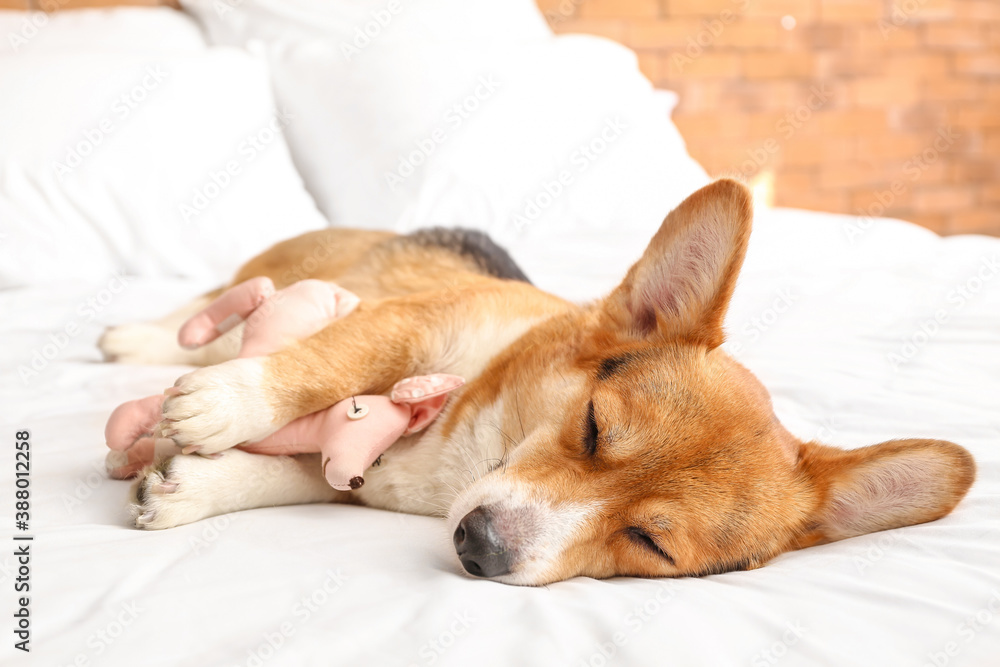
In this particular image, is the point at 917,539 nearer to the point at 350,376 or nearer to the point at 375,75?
the point at 350,376

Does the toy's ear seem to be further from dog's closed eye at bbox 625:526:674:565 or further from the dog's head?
dog's closed eye at bbox 625:526:674:565

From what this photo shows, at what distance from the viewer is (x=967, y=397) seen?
2098mm

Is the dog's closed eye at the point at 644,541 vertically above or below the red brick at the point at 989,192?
above

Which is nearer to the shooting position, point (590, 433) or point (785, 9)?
A: point (590, 433)

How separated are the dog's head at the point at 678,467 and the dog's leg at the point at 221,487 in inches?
15.9

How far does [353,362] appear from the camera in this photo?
1.73 meters

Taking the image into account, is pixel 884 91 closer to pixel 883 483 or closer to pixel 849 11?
pixel 849 11

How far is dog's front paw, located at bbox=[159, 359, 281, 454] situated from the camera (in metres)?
1.50

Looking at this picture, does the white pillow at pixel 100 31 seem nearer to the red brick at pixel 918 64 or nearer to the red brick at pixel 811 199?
the red brick at pixel 811 199

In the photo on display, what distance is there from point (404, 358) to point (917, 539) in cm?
108

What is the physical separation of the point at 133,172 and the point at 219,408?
1.97 metres

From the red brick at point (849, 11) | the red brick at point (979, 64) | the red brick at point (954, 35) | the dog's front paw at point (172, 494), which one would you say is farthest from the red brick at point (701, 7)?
the dog's front paw at point (172, 494)

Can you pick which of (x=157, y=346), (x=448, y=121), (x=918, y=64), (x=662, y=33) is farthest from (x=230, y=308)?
(x=918, y=64)

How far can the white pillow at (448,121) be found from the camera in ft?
12.1
